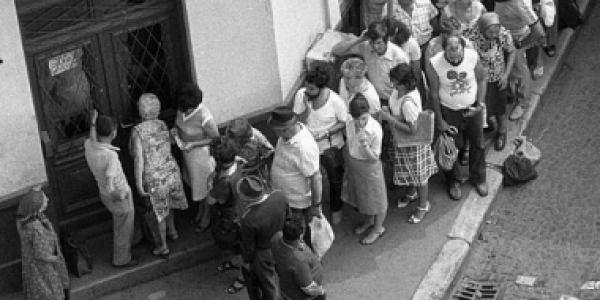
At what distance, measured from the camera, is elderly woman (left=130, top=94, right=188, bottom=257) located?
1316 cm

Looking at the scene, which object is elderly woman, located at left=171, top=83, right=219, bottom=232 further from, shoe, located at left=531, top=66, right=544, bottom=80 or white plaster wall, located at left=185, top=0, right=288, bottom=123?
shoe, located at left=531, top=66, right=544, bottom=80

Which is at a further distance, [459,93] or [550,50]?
[550,50]

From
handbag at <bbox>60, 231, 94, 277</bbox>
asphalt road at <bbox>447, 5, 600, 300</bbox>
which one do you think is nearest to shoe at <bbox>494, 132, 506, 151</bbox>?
asphalt road at <bbox>447, 5, 600, 300</bbox>

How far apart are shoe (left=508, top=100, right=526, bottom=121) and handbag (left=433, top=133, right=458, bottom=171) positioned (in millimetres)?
1767

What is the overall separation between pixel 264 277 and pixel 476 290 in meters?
2.37

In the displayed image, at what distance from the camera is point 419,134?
13664mm

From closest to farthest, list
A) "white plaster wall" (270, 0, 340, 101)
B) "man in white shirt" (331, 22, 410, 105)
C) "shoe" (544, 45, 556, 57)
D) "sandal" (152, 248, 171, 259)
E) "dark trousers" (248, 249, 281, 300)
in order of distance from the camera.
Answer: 1. "dark trousers" (248, 249, 281, 300)
2. "sandal" (152, 248, 171, 259)
3. "man in white shirt" (331, 22, 410, 105)
4. "white plaster wall" (270, 0, 340, 101)
5. "shoe" (544, 45, 556, 57)

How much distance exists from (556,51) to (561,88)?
61cm

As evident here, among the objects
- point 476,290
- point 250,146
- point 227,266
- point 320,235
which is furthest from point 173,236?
point 476,290

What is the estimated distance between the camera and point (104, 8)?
44.0 ft

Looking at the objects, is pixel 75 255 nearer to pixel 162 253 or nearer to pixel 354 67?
pixel 162 253

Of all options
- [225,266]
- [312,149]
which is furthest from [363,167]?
[225,266]

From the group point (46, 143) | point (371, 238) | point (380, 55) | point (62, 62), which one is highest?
point (62, 62)

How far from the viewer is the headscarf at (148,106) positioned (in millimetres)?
13148
